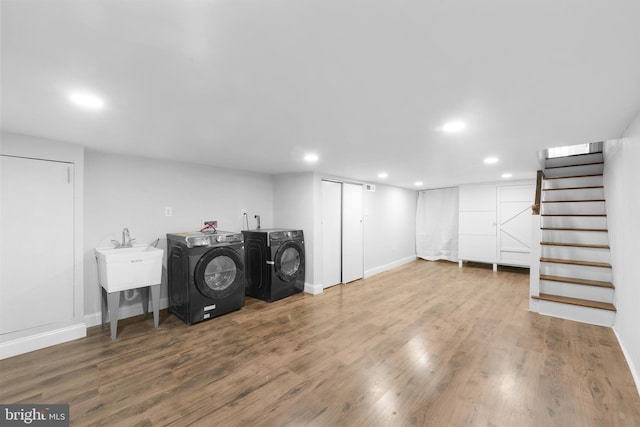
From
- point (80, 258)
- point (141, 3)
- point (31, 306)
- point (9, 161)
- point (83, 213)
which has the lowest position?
point (31, 306)

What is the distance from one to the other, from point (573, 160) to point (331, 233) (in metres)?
4.06

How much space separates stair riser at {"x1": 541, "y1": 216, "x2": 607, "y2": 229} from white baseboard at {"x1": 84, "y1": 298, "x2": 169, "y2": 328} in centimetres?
573

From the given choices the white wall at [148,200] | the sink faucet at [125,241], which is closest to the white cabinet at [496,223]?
the white wall at [148,200]

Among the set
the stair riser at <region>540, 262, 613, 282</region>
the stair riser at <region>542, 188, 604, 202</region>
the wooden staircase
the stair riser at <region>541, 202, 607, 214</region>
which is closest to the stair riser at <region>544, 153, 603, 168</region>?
the wooden staircase

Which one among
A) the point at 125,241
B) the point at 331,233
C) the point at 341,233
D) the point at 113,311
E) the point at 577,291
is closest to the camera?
the point at 113,311

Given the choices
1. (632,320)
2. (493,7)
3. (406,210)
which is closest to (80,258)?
(493,7)

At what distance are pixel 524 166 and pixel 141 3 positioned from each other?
4870mm

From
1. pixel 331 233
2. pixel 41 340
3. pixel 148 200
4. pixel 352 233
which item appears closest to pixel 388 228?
pixel 352 233

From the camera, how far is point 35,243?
2.47m

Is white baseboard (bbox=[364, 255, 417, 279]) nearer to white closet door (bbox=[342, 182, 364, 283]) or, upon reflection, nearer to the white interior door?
white closet door (bbox=[342, 182, 364, 283])

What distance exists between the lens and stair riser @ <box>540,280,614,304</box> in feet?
10.2

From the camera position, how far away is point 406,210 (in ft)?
22.6

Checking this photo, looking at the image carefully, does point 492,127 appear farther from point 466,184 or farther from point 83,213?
point 466,184

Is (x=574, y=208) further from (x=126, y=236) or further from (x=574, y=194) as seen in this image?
(x=126, y=236)
